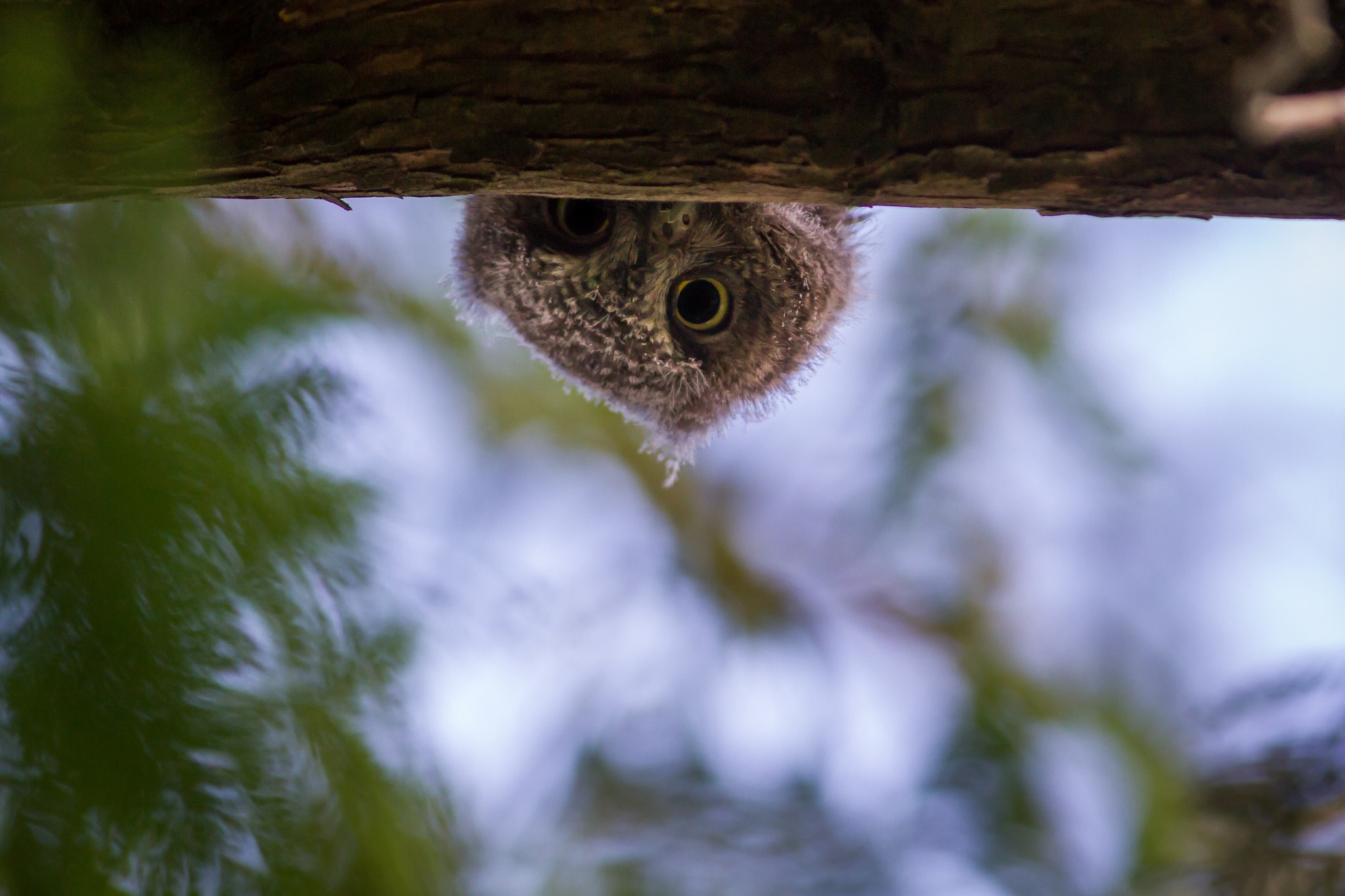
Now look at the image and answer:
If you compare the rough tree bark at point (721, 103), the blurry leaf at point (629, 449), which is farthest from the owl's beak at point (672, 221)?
the blurry leaf at point (629, 449)

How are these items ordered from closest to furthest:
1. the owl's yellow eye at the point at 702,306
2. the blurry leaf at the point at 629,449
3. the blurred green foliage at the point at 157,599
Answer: the blurred green foliage at the point at 157,599 < the owl's yellow eye at the point at 702,306 < the blurry leaf at the point at 629,449

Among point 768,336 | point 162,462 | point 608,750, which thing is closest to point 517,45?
point 162,462

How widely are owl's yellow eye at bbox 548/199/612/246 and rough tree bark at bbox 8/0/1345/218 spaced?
858 millimetres

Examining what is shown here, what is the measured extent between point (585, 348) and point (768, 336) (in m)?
0.49

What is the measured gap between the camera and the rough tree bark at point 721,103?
125cm

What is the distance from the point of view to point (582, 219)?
235cm

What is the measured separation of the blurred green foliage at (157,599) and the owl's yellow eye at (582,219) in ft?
3.46

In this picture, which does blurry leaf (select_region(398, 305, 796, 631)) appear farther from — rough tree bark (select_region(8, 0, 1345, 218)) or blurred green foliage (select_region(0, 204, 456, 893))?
blurred green foliage (select_region(0, 204, 456, 893))

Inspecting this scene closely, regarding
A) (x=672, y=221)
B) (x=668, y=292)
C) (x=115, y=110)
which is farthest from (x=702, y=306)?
(x=115, y=110)

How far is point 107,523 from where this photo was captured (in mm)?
1104

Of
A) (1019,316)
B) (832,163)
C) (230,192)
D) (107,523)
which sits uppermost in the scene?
(1019,316)

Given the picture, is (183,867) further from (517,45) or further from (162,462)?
(517,45)

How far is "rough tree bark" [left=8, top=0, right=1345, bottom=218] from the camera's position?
125 cm

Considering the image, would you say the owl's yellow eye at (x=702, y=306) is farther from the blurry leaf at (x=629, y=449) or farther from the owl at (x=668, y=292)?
the blurry leaf at (x=629, y=449)
